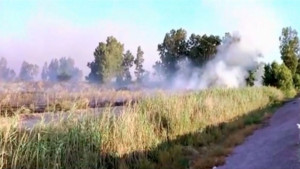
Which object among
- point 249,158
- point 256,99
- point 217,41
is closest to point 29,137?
point 249,158

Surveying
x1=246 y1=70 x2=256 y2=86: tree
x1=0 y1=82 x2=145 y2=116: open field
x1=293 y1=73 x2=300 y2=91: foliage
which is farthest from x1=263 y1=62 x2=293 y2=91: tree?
x1=0 y1=82 x2=145 y2=116: open field

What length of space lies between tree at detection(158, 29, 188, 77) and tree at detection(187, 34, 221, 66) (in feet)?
9.57

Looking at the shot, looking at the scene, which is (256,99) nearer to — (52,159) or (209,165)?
(209,165)

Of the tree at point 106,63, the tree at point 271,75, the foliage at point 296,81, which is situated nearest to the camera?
the tree at point 271,75

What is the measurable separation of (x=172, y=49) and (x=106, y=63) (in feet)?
28.0

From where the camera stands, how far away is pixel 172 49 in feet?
180

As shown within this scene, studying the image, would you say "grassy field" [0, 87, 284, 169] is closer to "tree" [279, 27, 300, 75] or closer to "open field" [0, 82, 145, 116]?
"open field" [0, 82, 145, 116]

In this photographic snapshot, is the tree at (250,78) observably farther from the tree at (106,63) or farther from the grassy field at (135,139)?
the grassy field at (135,139)

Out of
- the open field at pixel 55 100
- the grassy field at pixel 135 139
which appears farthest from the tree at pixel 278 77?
the grassy field at pixel 135 139

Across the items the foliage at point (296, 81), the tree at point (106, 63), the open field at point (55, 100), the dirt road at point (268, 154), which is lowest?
the dirt road at point (268, 154)

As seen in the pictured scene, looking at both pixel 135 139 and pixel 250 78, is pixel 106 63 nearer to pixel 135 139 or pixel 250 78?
pixel 250 78

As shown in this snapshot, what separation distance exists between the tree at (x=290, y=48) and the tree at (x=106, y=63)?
21.5 metres

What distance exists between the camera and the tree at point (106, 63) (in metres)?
53.5

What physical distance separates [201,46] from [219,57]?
717 centimetres
